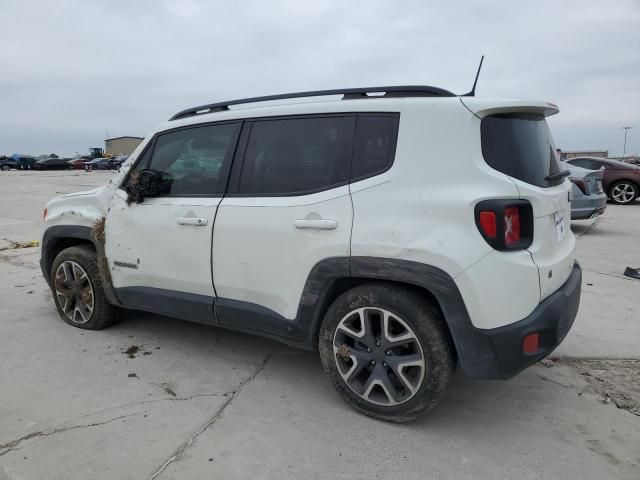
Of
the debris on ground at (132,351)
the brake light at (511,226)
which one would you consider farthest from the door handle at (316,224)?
the debris on ground at (132,351)

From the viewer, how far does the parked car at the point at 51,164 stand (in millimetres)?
48469

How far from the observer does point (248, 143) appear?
10.3ft

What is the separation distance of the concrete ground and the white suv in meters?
0.33

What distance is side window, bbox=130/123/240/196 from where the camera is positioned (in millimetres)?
3223

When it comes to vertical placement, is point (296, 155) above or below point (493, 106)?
below

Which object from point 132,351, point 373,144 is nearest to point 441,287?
point 373,144

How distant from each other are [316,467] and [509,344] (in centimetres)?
113

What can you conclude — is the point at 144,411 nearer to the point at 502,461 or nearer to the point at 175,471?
the point at 175,471

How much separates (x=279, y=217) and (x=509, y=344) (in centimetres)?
144

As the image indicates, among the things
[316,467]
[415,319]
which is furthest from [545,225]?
[316,467]

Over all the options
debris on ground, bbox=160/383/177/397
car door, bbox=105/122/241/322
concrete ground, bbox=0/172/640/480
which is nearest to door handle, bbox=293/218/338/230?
car door, bbox=105/122/241/322

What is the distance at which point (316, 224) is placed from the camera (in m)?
2.70

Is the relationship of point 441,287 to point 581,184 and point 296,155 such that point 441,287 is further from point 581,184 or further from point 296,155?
point 581,184

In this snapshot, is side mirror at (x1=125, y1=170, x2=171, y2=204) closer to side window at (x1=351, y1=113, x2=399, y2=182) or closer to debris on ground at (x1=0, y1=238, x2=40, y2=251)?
side window at (x1=351, y1=113, x2=399, y2=182)
